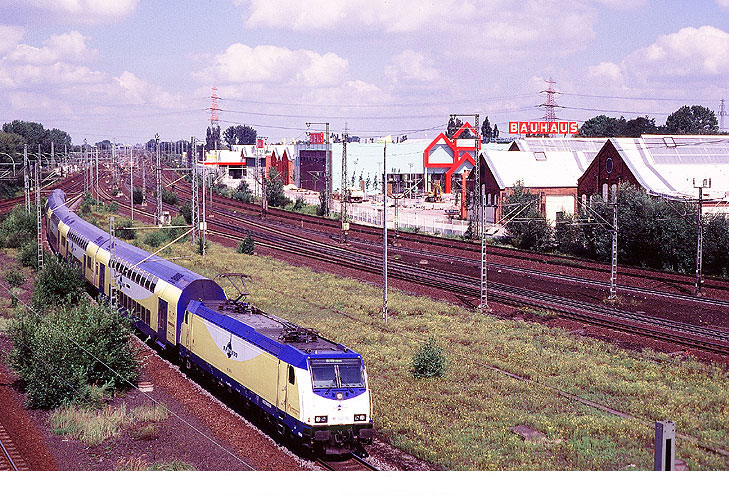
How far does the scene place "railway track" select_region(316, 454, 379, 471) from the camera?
18516 millimetres

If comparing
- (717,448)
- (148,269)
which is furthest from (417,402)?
(148,269)

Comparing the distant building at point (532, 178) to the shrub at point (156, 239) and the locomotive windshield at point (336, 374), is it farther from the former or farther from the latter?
the locomotive windshield at point (336, 374)

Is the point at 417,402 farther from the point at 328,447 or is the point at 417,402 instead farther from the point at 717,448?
the point at 717,448

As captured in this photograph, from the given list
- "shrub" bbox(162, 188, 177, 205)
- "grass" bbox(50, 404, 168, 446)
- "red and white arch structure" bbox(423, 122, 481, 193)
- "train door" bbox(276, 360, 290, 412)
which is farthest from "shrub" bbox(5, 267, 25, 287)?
"shrub" bbox(162, 188, 177, 205)

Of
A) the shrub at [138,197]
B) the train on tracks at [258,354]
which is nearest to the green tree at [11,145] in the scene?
the shrub at [138,197]

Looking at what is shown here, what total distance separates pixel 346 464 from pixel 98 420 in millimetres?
7280

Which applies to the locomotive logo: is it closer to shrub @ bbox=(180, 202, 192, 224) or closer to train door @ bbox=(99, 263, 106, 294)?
train door @ bbox=(99, 263, 106, 294)

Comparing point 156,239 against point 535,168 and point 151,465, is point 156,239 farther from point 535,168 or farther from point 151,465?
point 151,465

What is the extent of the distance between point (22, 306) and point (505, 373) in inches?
890

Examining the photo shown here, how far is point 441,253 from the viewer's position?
56.4 meters

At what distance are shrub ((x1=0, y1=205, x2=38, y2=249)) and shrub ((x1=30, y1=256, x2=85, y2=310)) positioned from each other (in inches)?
898

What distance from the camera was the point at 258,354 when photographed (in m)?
20.8
